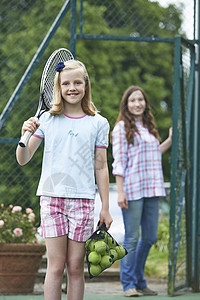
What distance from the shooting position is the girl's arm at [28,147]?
3029 mm

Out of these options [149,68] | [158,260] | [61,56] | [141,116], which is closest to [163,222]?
[158,260]

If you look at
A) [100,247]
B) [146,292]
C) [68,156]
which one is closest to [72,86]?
[68,156]

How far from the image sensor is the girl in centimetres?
474

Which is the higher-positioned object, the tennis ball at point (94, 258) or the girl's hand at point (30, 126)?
the girl's hand at point (30, 126)

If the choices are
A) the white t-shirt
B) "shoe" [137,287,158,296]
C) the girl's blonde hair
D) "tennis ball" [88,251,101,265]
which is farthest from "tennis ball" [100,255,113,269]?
"shoe" [137,287,158,296]

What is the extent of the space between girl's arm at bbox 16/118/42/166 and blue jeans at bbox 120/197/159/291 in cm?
162

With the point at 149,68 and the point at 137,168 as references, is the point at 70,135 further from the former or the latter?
the point at 149,68

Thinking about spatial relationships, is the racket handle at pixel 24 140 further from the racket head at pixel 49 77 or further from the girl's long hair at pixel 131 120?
the girl's long hair at pixel 131 120

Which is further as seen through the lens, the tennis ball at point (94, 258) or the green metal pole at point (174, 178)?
the green metal pole at point (174, 178)

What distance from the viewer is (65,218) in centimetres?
322

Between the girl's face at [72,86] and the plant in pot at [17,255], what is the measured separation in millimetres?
1722

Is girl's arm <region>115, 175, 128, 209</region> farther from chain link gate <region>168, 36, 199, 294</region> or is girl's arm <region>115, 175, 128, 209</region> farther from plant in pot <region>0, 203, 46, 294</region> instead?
plant in pot <region>0, 203, 46, 294</region>

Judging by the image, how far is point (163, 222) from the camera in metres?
7.99

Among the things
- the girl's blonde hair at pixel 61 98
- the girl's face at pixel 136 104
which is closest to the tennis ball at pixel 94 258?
the girl's blonde hair at pixel 61 98
